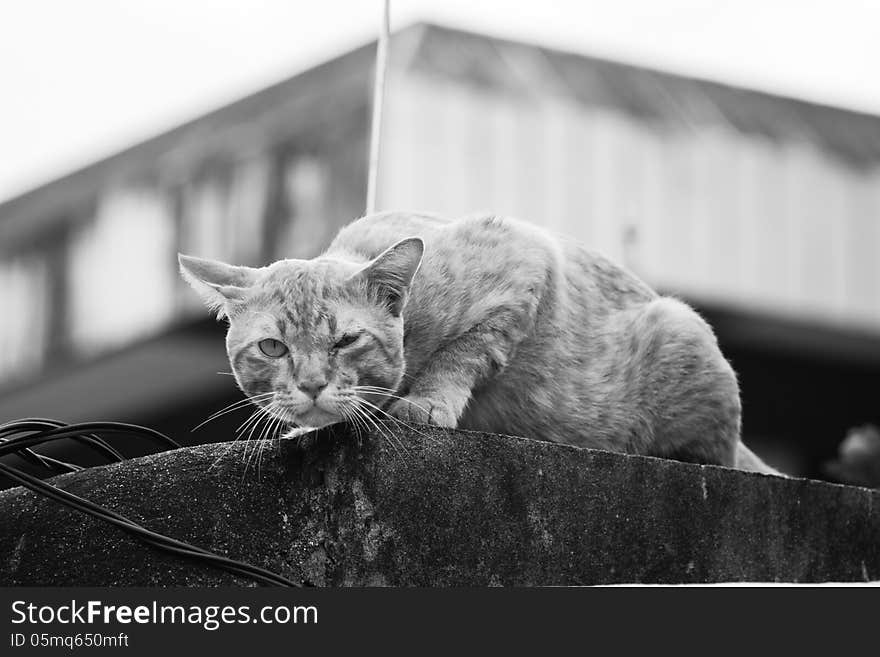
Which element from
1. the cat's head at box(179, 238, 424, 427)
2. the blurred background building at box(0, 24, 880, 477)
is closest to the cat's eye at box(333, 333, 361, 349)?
the cat's head at box(179, 238, 424, 427)

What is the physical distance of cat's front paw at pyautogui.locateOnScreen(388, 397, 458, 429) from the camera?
2.53 m

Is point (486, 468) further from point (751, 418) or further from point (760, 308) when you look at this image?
point (751, 418)

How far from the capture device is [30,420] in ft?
7.27

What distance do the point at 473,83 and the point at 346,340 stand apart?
6247 mm

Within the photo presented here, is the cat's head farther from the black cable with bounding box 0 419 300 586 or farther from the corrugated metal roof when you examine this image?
the corrugated metal roof

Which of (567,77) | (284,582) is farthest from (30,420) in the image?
(567,77)

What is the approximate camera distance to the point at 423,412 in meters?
2.55

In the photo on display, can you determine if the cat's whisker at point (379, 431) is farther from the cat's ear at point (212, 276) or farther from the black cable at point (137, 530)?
the cat's ear at point (212, 276)

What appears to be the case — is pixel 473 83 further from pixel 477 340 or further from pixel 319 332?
pixel 319 332

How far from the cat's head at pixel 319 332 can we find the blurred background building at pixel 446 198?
5.17 metres

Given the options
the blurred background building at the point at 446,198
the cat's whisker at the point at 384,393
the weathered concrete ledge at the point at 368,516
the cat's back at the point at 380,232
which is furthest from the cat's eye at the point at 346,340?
the blurred background building at the point at 446,198

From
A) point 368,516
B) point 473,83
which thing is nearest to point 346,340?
point 368,516

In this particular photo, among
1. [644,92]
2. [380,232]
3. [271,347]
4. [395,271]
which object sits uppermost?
[644,92]

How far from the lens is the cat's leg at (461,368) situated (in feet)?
8.43
